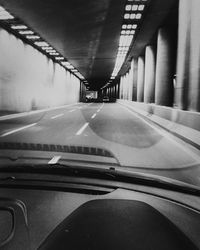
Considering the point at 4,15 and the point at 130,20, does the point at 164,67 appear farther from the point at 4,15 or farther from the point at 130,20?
the point at 4,15

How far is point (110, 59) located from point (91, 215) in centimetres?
4145

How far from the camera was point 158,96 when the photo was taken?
26406mm

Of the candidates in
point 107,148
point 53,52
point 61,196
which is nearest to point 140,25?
point 53,52

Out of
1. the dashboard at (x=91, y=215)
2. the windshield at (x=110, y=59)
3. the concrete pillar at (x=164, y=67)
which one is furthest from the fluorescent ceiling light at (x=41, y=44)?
the dashboard at (x=91, y=215)

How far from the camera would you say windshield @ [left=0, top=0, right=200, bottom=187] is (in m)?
8.75

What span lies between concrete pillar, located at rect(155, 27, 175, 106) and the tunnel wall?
10683mm

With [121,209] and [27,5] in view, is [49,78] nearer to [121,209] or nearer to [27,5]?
[27,5]

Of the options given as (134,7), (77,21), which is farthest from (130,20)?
(77,21)

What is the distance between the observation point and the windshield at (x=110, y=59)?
8750 millimetres

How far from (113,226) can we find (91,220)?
0.56 ft

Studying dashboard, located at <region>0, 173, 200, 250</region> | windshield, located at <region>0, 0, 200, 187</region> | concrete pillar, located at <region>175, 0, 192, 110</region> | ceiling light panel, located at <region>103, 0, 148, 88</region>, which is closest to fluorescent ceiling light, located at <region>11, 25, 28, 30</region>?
windshield, located at <region>0, 0, 200, 187</region>

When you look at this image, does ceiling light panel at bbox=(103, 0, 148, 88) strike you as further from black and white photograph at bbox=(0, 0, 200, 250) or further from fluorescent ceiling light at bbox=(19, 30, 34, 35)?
fluorescent ceiling light at bbox=(19, 30, 34, 35)

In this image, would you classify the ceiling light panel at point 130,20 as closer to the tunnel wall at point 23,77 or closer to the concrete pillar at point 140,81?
the concrete pillar at point 140,81

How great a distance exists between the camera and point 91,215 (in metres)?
2.30
